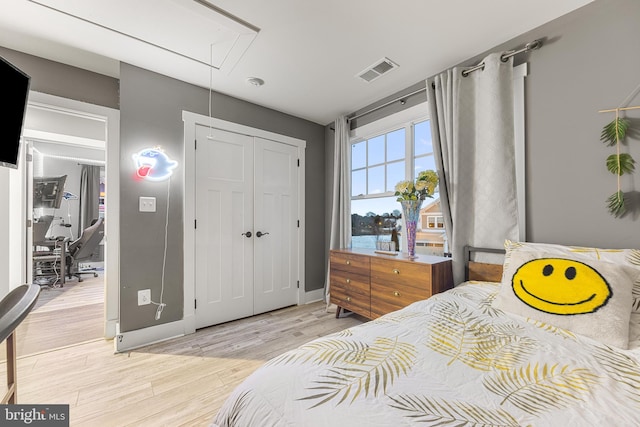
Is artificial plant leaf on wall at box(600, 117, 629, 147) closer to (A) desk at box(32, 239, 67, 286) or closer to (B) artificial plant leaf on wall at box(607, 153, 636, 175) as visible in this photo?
(B) artificial plant leaf on wall at box(607, 153, 636, 175)

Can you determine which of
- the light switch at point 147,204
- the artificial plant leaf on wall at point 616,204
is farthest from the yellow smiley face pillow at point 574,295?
the light switch at point 147,204

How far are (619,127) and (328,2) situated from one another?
1.85 meters

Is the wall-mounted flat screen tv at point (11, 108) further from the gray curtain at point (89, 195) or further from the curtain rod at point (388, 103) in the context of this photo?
the gray curtain at point (89, 195)

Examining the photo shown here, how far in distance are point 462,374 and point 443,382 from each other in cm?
9

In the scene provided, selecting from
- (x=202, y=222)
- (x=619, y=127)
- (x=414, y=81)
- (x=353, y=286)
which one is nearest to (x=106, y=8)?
(x=202, y=222)

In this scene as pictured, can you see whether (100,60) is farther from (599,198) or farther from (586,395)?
(599,198)

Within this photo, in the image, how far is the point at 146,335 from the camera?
2.33m

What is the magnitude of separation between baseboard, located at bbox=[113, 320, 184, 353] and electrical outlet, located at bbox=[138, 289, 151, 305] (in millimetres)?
232

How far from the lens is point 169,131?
2490 millimetres

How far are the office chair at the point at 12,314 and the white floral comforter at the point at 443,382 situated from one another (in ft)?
2.12

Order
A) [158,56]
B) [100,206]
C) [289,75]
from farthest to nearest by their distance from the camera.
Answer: [100,206] < [289,75] < [158,56]

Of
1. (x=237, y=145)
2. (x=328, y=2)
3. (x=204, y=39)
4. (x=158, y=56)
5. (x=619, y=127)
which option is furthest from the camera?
(x=237, y=145)

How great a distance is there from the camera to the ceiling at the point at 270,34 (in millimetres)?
1658

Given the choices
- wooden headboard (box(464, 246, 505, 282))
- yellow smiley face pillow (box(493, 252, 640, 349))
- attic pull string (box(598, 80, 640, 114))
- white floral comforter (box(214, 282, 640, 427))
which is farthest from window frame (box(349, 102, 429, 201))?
white floral comforter (box(214, 282, 640, 427))
